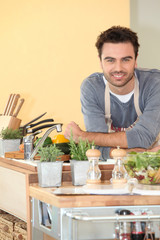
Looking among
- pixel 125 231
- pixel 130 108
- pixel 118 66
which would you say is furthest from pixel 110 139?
pixel 125 231

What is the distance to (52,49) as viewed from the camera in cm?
498

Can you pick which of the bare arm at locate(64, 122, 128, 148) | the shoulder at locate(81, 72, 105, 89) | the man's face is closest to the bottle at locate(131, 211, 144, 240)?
the bare arm at locate(64, 122, 128, 148)

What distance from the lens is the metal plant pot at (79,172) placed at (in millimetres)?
2338

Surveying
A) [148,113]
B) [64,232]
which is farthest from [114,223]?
[148,113]

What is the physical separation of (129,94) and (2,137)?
0.93 metres

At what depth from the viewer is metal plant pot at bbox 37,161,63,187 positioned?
7.52ft

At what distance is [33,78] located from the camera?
525cm

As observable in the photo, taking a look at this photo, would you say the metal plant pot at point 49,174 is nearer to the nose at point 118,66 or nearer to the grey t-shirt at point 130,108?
the grey t-shirt at point 130,108

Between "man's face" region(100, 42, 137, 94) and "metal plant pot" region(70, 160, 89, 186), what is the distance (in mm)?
934

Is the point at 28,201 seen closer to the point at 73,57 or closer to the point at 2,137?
the point at 2,137

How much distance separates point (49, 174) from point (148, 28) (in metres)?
2.34

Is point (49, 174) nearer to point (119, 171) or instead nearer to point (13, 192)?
point (119, 171)

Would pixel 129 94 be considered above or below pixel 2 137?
above

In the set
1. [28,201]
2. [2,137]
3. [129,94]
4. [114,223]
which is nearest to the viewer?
[114,223]
